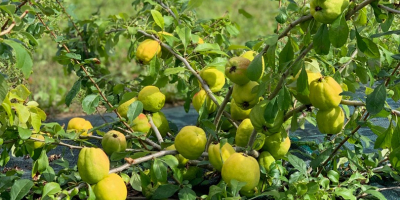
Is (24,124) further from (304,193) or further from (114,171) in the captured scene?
(304,193)

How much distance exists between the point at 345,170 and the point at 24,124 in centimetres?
113

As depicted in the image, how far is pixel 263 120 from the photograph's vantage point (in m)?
1.38

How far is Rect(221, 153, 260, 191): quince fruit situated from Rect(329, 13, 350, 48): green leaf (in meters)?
0.44

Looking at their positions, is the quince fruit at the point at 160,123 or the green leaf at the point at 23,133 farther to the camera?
the quince fruit at the point at 160,123

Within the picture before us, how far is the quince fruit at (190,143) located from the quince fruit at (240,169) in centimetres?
11

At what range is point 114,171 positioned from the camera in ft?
4.82

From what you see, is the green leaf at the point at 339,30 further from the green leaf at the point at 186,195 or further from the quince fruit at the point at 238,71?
the green leaf at the point at 186,195

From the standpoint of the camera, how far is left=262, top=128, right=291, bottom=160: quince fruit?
5.12ft

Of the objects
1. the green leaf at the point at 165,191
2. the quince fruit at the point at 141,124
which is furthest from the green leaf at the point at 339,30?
the quince fruit at the point at 141,124

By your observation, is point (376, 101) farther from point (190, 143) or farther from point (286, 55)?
point (190, 143)

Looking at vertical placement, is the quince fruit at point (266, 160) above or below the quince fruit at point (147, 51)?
below

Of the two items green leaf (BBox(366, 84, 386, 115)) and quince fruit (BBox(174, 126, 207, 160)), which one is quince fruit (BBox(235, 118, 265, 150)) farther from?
green leaf (BBox(366, 84, 386, 115))

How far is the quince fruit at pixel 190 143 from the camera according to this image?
1.50m

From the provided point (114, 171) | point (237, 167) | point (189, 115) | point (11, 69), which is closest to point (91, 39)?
point (11, 69)
